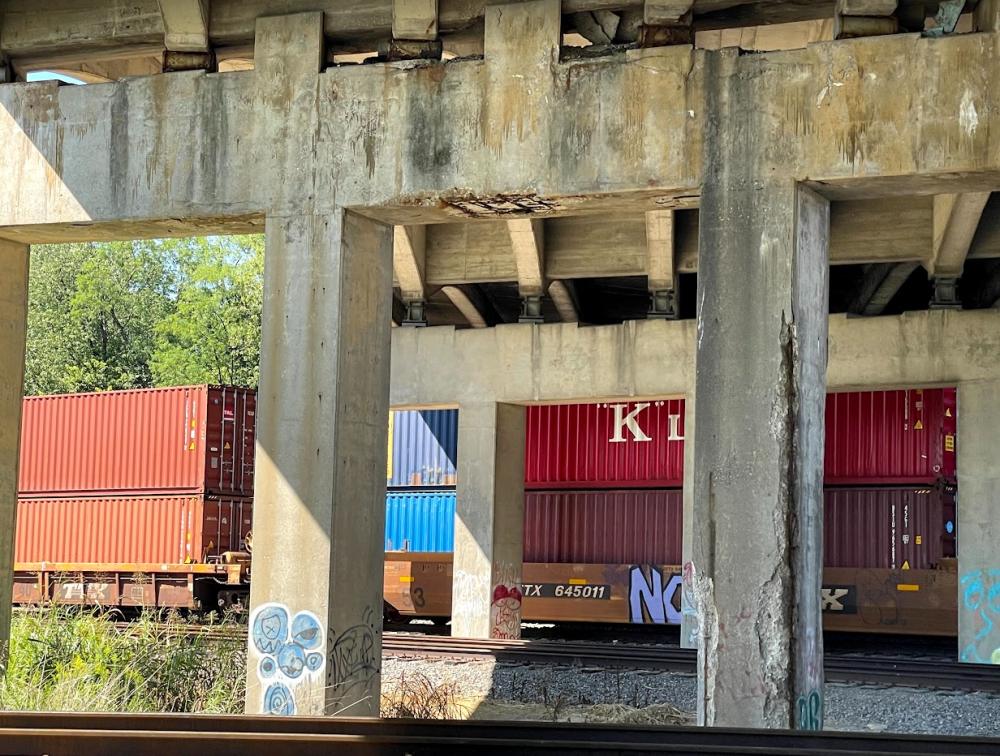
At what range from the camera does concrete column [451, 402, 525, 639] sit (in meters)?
21.8

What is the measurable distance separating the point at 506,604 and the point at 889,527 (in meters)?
7.27

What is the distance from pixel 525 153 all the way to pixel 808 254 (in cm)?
278

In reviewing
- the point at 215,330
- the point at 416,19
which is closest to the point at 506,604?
Result: the point at 416,19

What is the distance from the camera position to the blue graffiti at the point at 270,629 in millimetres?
11703

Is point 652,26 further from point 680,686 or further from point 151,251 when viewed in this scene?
point 151,251

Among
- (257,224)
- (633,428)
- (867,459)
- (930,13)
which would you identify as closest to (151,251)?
(633,428)

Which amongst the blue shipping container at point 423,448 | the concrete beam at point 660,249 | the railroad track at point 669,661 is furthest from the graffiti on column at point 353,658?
the blue shipping container at point 423,448

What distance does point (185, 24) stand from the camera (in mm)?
12773

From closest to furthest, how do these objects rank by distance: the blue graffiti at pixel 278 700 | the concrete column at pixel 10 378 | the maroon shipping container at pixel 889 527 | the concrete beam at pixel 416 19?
the blue graffiti at pixel 278 700 → the concrete beam at pixel 416 19 → the concrete column at pixel 10 378 → the maroon shipping container at pixel 889 527

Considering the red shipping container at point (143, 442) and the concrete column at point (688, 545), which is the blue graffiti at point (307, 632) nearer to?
the red shipping container at point (143, 442)

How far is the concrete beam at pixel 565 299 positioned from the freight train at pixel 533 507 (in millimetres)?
3742

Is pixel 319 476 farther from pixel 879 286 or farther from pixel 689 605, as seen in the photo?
pixel 879 286

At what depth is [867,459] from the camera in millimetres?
23359

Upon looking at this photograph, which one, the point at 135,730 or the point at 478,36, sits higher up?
the point at 478,36
